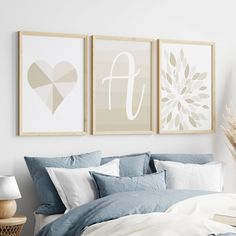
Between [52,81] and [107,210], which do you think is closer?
[107,210]

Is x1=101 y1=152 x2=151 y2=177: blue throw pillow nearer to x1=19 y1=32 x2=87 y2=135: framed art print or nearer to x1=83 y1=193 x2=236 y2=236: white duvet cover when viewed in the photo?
x1=19 y1=32 x2=87 y2=135: framed art print

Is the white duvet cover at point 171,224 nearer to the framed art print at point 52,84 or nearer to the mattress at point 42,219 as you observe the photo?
the mattress at point 42,219

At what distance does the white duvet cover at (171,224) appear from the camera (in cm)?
342

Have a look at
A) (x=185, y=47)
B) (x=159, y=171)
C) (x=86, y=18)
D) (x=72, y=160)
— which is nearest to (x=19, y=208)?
(x=72, y=160)

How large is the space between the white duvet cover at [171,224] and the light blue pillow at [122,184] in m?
0.53

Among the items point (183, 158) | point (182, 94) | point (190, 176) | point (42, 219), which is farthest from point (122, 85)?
point (42, 219)

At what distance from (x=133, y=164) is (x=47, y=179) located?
0.71 meters

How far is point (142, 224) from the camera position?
3592 mm

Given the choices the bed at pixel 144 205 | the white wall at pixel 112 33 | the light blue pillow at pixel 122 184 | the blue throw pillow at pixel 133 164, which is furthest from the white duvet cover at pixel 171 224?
the white wall at pixel 112 33

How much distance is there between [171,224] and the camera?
348cm

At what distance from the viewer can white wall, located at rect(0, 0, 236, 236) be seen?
493 cm

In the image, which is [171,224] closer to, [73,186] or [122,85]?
[73,186]

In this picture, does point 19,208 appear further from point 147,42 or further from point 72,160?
point 147,42

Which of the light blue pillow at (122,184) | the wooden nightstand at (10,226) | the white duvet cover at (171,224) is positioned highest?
the light blue pillow at (122,184)
